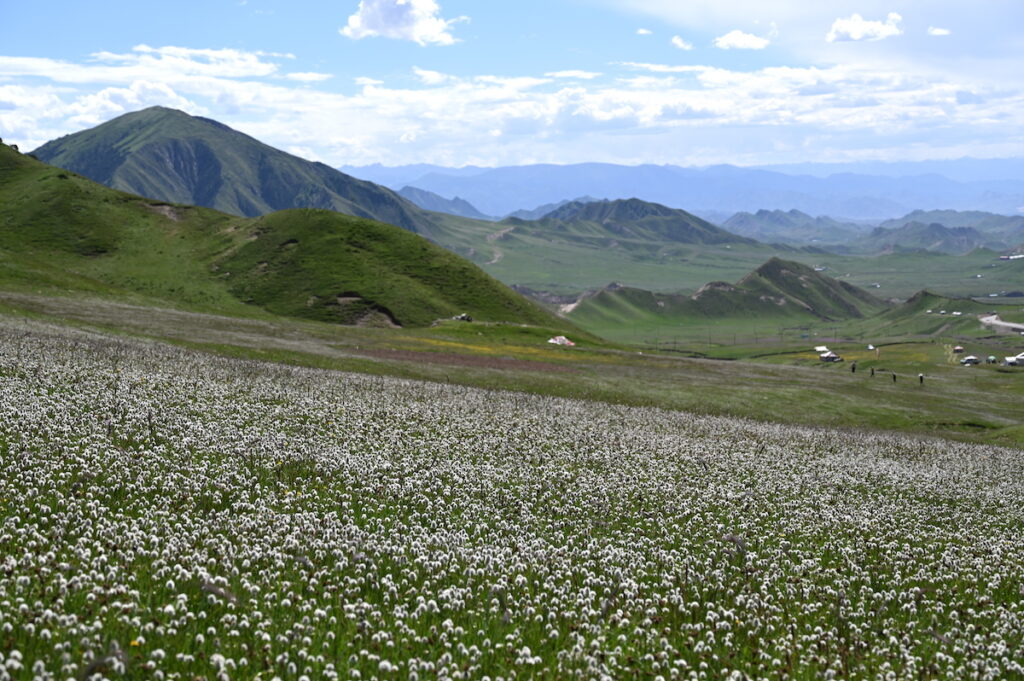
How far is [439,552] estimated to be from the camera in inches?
695

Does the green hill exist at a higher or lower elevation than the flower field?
higher

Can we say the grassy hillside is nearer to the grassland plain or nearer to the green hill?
the green hill

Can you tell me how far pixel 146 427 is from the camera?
84.6 ft

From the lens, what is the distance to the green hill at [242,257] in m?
132

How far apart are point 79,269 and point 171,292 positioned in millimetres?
17787

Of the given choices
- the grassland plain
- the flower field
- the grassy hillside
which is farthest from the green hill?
the flower field

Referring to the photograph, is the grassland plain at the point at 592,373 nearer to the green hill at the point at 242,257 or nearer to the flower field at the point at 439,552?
the flower field at the point at 439,552

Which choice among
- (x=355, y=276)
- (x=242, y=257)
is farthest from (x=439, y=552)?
(x=242, y=257)

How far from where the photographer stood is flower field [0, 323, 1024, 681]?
12648 mm

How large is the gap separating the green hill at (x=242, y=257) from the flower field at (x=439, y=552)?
95.1m

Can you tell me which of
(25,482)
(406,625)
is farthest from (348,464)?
Result: (406,625)

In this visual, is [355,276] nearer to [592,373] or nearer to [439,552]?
[592,373]

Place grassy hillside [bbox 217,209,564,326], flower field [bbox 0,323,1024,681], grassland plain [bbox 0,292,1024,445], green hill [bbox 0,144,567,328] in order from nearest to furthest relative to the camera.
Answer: flower field [bbox 0,323,1024,681] → grassland plain [bbox 0,292,1024,445] → green hill [bbox 0,144,567,328] → grassy hillside [bbox 217,209,564,326]

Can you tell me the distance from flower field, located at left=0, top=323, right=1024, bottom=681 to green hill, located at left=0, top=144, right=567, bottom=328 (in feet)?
312
